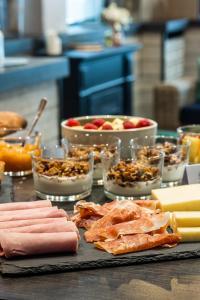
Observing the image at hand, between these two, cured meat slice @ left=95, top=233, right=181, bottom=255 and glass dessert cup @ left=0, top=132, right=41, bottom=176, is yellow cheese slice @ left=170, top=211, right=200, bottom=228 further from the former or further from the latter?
glass dessert cup @ left=0, top=132, right=41, bottom=176

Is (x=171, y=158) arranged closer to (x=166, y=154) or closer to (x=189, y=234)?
(x=166, y=154)

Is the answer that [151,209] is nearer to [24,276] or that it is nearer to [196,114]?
[24,276]

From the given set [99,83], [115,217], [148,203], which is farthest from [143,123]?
[99,83]

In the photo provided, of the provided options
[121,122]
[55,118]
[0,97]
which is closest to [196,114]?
[55,118]

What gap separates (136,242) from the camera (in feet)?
5.01

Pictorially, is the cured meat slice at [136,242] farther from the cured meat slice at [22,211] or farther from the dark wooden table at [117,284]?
the cured meat slice at [22,211]

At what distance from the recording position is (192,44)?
8.11 meters

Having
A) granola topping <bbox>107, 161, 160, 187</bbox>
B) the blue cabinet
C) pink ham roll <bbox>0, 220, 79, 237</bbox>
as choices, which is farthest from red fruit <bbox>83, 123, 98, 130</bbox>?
the blue cabinet

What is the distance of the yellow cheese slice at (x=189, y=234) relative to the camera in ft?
5.15

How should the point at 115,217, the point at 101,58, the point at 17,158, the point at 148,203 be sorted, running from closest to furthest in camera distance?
1. the point at 115,217
2. the point at 148,203
3. the point at 17,158
4. the point at 101,58

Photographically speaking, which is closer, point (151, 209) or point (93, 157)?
point (151, 209)

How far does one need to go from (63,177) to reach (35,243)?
45cm

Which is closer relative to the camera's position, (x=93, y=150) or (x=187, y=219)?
(x=187, y=219)

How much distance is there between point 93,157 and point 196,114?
16.6 ft
